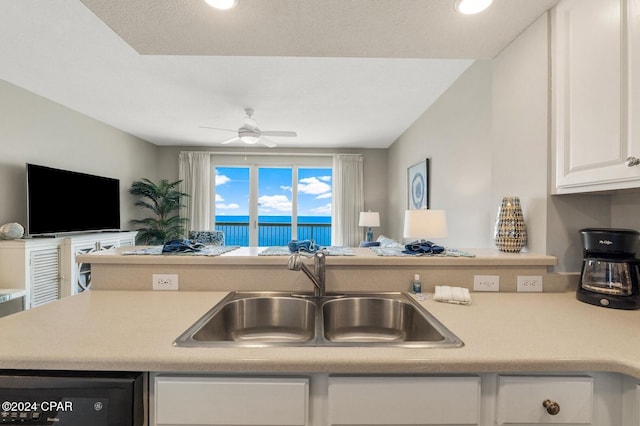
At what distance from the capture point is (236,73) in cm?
265

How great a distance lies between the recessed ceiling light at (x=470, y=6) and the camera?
3.97ft

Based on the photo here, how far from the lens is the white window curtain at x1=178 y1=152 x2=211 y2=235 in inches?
218

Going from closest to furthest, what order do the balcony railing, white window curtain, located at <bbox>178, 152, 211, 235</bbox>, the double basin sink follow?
the double basin sink
white window curtain, located at <bbox>178, 152, 211, 235</bbox>
the balcony railing

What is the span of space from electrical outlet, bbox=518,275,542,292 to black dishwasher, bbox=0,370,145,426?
1.56 meters

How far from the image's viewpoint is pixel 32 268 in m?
2.76

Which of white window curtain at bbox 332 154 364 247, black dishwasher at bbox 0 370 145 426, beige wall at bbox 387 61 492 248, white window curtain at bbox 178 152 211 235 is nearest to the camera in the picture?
black dishwasher at bbox 0 370 145 426

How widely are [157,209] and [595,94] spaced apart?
5.53 m

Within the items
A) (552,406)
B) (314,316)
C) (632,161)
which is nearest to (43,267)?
(314,316)

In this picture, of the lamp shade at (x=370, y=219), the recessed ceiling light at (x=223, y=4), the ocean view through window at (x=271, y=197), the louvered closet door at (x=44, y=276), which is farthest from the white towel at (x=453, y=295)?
the ocean view through window at (x=271, y=197)

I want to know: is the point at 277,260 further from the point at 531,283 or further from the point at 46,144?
the point at 46,144

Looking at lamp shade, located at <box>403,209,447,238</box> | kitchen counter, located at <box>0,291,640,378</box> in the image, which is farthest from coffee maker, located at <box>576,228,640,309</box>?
lamp shade, located at <box>403,209,447,238</box>

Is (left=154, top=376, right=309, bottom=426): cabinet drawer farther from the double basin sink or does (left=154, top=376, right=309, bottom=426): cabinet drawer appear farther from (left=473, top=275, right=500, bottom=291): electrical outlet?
(left=473, top=275, right=500, bottom=291): electrical outlet

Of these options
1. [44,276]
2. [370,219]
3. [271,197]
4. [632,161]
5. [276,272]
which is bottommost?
[44,276]

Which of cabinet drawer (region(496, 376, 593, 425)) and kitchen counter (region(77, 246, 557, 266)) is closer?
cabinet drawer (region(496, 376, 593, 425))
